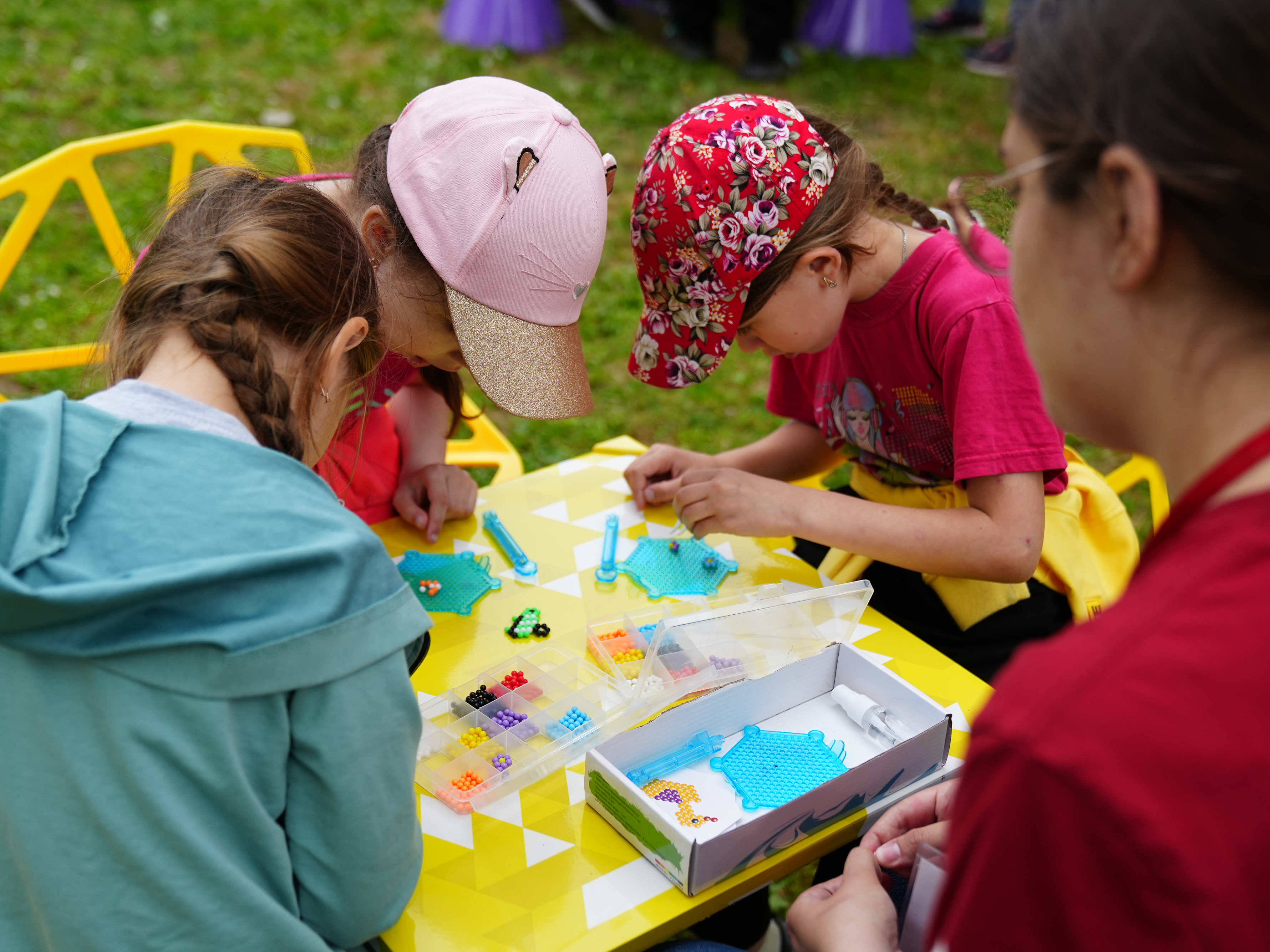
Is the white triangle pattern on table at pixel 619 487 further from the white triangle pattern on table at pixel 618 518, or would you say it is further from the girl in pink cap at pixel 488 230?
the girl in pink cap at pixel 488 230

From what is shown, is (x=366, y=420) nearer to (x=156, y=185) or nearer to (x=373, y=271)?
(x=373, y=271)

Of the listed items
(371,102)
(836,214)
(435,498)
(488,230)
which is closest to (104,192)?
(435,498)

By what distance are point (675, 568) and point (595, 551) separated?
0.13 m

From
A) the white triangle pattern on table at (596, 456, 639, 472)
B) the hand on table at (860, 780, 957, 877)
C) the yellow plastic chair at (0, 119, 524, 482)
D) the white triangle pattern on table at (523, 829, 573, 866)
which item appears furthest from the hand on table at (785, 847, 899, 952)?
the yellow plastic chair at (0, 119, 524, 482)

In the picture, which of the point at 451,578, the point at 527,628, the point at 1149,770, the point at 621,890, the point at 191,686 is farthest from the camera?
the point at 451,578

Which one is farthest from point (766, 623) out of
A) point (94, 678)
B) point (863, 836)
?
point (94, 678)

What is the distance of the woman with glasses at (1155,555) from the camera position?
1.97 ft

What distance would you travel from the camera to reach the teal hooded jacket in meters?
0.88

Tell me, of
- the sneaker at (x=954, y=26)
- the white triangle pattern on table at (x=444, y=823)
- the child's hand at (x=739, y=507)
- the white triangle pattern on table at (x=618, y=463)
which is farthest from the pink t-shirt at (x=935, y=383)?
the sneaker at (x=954, y=26)

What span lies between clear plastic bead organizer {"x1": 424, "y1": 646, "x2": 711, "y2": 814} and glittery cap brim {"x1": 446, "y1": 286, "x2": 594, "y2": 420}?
376mm

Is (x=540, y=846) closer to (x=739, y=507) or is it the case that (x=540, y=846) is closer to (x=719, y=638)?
(x=719, y=638)

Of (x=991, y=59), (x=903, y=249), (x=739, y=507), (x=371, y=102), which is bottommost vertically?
(x=371, y=102)

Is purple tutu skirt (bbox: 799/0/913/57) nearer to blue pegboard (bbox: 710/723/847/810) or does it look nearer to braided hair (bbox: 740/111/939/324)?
braided hair (bbox: 740/111/939/324)

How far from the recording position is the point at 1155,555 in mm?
720
